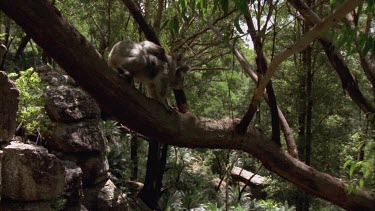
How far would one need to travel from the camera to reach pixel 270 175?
12516 millimetres

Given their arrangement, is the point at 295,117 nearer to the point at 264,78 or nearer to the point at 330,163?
the point at 330,163

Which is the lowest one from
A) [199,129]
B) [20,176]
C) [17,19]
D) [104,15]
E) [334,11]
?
[20,176]

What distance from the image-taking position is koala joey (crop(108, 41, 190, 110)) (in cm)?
418

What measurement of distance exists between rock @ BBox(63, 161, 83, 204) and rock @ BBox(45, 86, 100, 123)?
51.3 inches

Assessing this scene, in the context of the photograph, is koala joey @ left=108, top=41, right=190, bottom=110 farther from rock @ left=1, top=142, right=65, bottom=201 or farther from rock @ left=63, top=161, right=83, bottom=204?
rock @ left=63, top=161, right=83, bottom=204

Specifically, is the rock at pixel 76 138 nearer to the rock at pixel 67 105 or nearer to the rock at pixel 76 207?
the rock at pixel 67 105

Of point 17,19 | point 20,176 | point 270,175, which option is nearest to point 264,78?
point 17,19

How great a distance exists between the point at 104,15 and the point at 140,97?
10.5 metres

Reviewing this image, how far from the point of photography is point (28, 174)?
7391 millimetres

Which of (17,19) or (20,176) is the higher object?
(17,19)

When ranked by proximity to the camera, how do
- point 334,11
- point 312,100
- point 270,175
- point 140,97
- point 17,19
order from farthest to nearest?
point 270,175
point 312,100
point 140,97
point 334,11
point 17,19

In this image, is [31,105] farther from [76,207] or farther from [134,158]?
[134,158]

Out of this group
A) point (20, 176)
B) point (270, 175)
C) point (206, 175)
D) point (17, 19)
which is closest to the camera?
point (17, 19)

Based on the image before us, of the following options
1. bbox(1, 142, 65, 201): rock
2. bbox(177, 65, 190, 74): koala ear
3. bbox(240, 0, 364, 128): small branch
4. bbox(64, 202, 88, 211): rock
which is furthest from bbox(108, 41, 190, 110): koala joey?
bbox(64, 202, 88, 211): rock
